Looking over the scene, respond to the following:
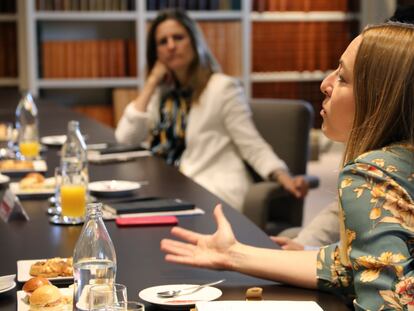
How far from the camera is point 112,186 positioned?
2.45m

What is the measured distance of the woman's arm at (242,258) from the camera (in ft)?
5.05

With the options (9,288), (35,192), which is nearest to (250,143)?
(35,192)

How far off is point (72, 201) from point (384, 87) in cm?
98

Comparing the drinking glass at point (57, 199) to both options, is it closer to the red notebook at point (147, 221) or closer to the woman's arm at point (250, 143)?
the red notebook at point (147, 221)

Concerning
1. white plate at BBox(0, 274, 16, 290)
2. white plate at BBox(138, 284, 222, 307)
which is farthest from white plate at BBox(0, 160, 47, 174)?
white plate at BBox(138, 284, 222, 307)

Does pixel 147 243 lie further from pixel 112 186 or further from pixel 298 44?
pixel 298 44

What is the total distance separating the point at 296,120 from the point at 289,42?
11.4 ft

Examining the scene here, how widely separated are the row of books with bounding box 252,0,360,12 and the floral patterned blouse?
5454mm

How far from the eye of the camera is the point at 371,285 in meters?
1.26

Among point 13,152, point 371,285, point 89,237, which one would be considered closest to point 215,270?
point 89,237

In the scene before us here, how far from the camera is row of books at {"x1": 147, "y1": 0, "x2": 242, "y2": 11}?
6453mm

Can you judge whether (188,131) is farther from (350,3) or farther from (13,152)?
(350,3)

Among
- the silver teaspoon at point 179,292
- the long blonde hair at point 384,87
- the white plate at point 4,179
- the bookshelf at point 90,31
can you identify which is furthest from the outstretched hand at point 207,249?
the bookshelf at point 90,31

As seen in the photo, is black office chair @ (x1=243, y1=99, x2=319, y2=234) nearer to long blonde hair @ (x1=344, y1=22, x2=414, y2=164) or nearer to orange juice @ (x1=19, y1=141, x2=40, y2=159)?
orange juice @ (x1=19, y1=141, x2=40, y2=159)
